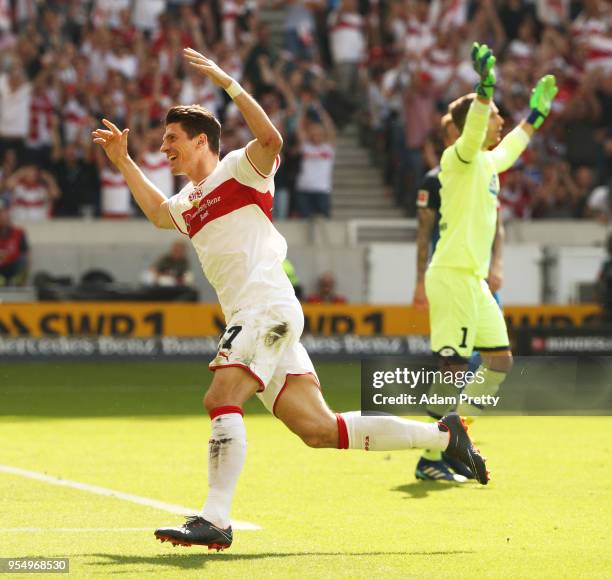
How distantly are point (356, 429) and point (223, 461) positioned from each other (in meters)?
0.83

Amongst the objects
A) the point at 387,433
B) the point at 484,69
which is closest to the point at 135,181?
the point at 387,433

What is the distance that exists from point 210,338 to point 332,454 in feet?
30.5

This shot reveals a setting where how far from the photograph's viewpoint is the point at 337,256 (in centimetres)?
2284

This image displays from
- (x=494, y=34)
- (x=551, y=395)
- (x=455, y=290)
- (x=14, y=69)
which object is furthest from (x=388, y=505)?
(x=494, y=34)

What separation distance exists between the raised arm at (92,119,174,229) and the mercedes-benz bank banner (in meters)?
12.0

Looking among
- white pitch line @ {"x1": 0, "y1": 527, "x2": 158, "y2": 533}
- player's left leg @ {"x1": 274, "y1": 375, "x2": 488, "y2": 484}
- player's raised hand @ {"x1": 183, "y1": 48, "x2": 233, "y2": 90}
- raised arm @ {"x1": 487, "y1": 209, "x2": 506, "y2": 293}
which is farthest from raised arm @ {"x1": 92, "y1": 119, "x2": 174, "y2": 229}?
raised arm @ {"x1": 487, "y1": 209, "x2": 506, "y2": 293}

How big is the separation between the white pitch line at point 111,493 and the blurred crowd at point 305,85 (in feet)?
38.6

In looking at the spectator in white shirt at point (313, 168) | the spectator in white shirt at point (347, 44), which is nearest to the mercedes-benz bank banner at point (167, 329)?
the spectator in white shirt at point (313, 168)

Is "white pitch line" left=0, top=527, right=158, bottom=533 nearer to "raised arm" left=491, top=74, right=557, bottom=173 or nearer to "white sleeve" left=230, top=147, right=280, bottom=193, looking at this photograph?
"white sleeve" left=230, top=147, right=280, bottom=193

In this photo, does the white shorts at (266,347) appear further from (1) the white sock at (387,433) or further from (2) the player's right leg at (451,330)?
(2) the player's right leg at (451,330)

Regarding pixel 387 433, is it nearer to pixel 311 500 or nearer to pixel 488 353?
pixel 311 500

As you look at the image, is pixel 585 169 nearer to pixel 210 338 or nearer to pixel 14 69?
pixel 210 338

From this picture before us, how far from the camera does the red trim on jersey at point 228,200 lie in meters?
8.03

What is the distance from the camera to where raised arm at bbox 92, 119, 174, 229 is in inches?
338
